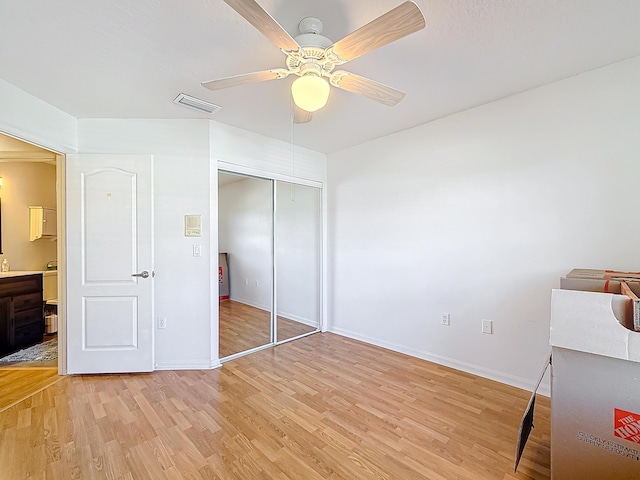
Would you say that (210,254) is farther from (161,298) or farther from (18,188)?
(18,188)

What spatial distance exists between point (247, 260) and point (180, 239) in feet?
3.92

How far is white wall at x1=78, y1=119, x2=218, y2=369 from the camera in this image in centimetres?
292

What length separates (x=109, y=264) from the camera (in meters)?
2.81

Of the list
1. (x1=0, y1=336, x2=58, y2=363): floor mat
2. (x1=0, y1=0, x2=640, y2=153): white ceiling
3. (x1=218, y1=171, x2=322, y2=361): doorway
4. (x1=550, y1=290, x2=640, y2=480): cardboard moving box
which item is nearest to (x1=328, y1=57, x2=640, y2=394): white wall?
(x1=0, y1=0, x2=640, y2=153): white ceiling

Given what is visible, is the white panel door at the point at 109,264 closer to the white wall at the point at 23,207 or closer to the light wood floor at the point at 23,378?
the light wood floor at the point at 23,378

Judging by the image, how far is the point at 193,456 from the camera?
1743 millimetres

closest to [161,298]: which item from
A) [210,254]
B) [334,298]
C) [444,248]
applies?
[210,254]

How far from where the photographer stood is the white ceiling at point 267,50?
1528mm

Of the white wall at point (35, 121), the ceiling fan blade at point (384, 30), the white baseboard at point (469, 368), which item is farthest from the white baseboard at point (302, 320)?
the ceiling fan blade at point (384, 30)

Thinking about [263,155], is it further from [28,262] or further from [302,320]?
[28,262]

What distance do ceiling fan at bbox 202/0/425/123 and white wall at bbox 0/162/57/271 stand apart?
3.95 metres

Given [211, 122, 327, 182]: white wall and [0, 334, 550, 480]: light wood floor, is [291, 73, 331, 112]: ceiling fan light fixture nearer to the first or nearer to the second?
[211, 122, 327, 182]: white wall

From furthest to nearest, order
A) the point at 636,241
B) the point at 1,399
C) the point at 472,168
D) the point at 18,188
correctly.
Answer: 1. the point at 18,188
2. the point at 472,168
3. the point at 1,399
4. the point at 636,241

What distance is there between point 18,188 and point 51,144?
6.83ft
